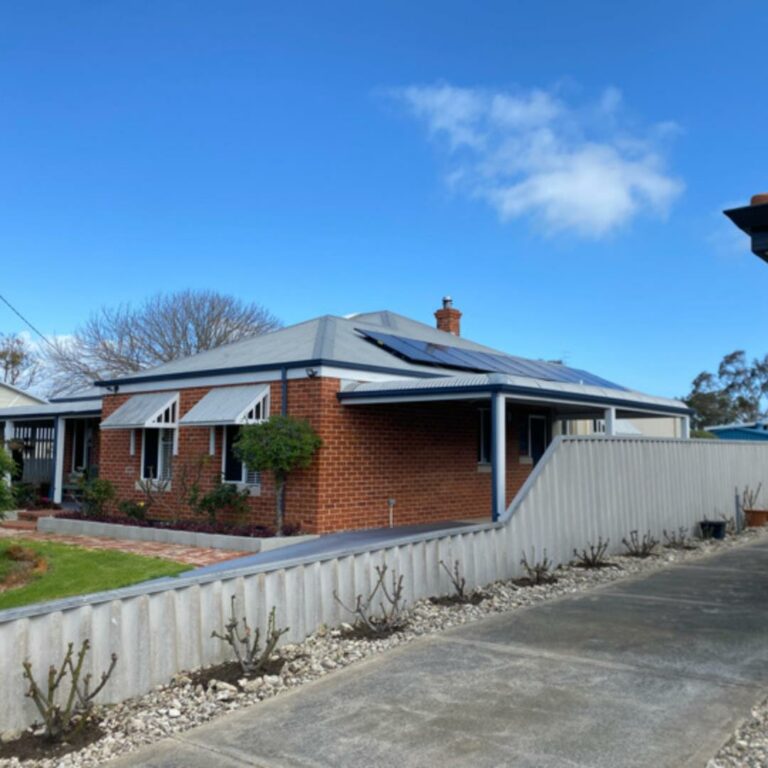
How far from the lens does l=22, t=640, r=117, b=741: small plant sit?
174 inches

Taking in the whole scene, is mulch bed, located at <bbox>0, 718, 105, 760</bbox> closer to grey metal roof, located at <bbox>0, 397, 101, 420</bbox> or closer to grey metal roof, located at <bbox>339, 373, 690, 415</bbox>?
grey metal roof, located at <bbox>339, 373, 690, 415</bbox>

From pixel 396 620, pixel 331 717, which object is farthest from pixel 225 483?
pixel 331 717

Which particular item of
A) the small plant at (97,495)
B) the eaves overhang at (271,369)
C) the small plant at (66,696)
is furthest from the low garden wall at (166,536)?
the small plant at (66,696)

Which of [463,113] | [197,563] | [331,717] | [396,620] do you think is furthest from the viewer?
[463,113]

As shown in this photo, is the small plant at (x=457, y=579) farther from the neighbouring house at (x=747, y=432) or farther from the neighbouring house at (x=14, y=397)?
the neighbouring house at (x=14, y=397)

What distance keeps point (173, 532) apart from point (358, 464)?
342 cm

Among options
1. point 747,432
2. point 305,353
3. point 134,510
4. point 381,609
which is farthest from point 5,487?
point 747,432

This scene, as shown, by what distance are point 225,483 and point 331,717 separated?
9730mm

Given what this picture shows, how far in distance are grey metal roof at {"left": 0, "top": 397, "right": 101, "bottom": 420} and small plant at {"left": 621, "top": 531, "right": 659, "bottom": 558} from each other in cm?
1274

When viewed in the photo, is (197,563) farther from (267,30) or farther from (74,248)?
(74,248)

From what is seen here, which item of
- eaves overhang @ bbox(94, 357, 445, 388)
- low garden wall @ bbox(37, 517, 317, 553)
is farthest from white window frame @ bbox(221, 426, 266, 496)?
low garden wall @ bbox(37, 517, 317, 553)

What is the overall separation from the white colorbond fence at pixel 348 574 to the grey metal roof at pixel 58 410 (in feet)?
40.2

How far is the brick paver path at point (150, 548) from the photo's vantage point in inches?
432

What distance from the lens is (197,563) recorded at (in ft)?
34.6
